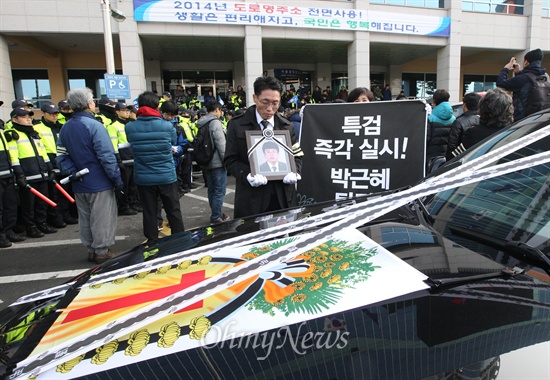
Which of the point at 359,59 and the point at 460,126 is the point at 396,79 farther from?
the point at 460,126

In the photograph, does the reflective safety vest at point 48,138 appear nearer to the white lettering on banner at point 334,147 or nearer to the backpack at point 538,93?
the white lettering on banner at point 334,147

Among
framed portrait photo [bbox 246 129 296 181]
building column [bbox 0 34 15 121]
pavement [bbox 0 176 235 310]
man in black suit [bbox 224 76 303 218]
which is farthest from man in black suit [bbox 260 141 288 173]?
building column [bbox 0 34 15 121]

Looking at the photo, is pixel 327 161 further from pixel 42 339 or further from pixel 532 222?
pixel 42 339

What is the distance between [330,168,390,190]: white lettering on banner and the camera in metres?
3.65

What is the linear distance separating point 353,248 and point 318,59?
841 inches

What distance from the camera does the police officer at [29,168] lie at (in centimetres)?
520

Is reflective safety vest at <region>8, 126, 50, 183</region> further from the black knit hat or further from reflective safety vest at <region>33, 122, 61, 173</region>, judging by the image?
the black knit hat

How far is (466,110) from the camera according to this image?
14.7ft

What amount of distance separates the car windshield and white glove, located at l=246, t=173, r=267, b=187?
127 cm

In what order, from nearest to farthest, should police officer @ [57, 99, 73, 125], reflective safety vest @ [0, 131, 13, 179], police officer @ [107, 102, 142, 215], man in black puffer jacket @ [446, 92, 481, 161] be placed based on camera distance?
man in black puffer jacket @ [446, 92, 481, 161]
reflective safety vest @ [0, 131, 13, 179]
police officer @ [107, 102, 142, 215]
police officer @ [57, 99, 73, 125]

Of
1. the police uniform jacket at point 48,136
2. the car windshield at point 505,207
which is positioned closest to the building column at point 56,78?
the police uniform jacket at point 48,136

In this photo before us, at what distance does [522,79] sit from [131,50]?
46.4 feet

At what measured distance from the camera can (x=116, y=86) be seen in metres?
9.18
